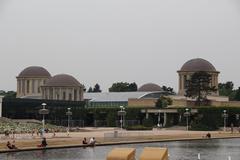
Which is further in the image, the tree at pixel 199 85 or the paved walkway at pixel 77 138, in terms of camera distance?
the tree at pixel 199 85

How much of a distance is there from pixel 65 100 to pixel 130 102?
38.9ft

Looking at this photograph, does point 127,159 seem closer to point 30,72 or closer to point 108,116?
point 108,116

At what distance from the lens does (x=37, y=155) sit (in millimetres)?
34969

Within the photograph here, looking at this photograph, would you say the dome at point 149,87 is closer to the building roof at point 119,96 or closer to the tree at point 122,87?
the building roof at point 119,96

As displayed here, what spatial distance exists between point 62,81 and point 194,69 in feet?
84.9

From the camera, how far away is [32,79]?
126750 millimetres

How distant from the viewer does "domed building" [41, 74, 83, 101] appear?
11862 cm

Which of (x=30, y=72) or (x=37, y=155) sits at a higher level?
(x=30, y=72)

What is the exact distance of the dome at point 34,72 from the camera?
126 meters

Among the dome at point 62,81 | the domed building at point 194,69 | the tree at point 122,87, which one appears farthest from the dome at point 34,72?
the domed building at point 194,69

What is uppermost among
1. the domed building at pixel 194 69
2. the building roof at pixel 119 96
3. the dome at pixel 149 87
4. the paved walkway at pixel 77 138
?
the domed building at pixel 194 69

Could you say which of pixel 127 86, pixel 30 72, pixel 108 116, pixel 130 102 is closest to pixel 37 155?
pixel 108 116

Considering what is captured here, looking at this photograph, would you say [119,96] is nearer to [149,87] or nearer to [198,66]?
[149,87]

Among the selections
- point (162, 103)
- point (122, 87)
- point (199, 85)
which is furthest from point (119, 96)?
point (199, 85)
